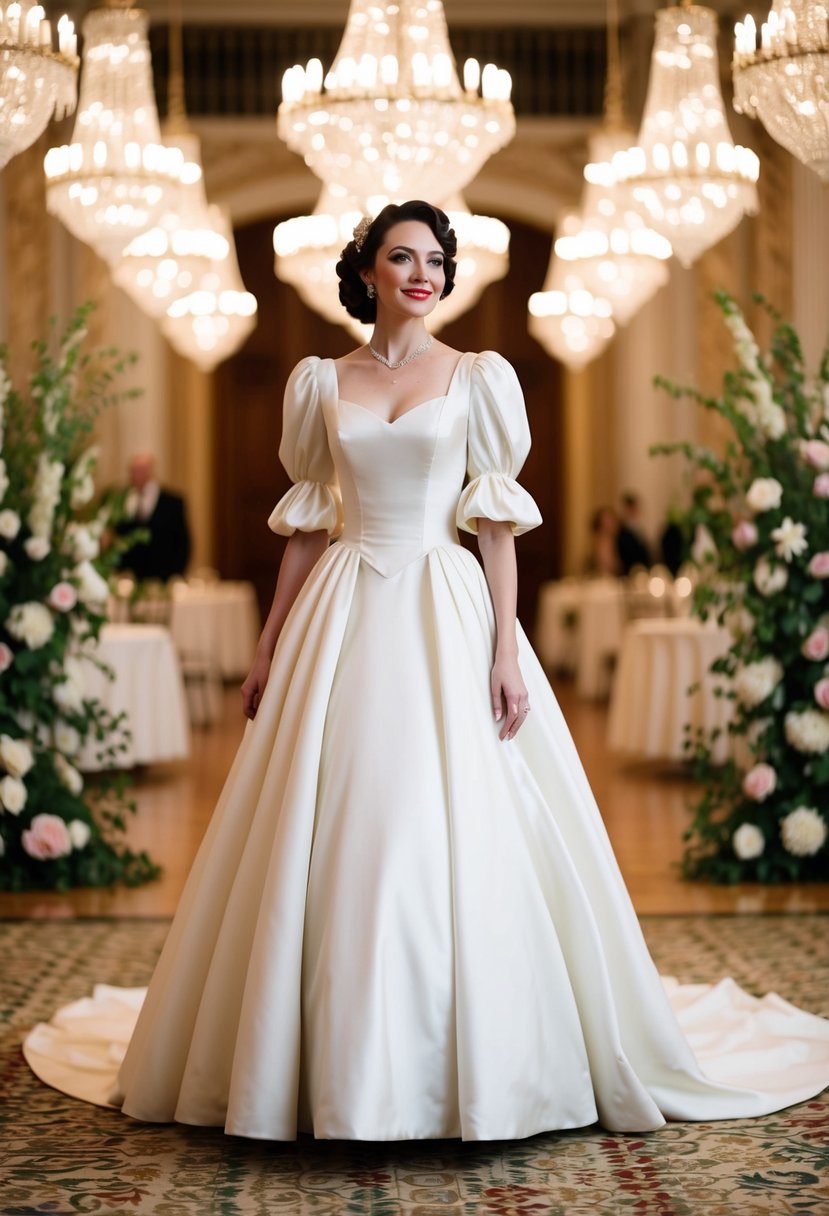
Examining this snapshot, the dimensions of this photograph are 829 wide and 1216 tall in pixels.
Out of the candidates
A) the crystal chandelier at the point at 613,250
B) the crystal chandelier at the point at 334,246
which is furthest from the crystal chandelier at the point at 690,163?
the crystal chandelier at the point at 613,250

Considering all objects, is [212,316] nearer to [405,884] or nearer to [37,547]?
[37,547]

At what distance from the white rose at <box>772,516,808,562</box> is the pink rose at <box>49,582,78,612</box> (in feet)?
8.03

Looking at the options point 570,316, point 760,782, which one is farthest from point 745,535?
point 570,316

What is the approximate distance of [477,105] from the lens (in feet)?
23.2

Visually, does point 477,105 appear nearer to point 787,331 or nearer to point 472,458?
point 787,331

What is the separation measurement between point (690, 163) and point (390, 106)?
1.65 m

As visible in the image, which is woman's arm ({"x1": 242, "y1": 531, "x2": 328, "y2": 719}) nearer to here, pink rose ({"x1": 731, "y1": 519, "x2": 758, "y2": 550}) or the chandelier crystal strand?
pink rose ({"x1": 731, "y1": 519, "x2": 758, "y2": 550})

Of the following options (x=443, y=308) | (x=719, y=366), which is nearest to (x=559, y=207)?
(x=719, y=366)

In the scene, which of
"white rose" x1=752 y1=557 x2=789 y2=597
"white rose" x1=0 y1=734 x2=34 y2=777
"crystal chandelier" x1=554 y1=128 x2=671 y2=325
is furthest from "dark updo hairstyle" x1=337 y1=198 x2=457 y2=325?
"crystal chandelier" x1=554 y1=128 x2=671 y2=325

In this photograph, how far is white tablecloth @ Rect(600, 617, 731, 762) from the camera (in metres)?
8.78

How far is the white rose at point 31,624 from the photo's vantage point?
5816mm

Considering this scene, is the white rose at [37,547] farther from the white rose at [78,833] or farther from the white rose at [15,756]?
the white rose at [78,833]

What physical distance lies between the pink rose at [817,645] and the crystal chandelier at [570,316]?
21.5 ft

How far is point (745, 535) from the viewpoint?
5.94 metres
